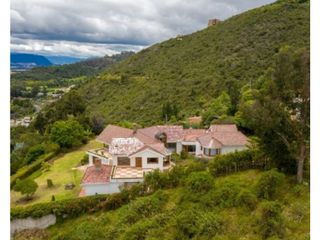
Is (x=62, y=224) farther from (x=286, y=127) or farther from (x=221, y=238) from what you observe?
(x=286, y=127)

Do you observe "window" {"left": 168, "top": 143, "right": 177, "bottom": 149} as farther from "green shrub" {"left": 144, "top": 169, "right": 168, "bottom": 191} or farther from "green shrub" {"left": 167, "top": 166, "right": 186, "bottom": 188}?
"green shrub" {"left": 144, "top": 169, "right": 168, "bottom": 191}

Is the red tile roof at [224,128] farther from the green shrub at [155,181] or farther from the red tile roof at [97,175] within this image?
the green shrub at [155,181]

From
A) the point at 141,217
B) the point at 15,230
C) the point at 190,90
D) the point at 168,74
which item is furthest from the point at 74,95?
the point at 141,217

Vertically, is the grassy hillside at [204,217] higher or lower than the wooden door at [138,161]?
lower

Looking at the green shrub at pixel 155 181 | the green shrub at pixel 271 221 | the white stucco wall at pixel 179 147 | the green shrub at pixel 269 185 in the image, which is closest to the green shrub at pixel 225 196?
the green shrub at pixel 269 185

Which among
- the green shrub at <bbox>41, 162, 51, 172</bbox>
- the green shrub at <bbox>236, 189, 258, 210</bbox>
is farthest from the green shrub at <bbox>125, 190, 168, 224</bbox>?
the green shrub at <bbox>41, 162, 51, 172</bbox>

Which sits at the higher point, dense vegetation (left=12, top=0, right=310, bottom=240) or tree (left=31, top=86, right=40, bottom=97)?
tree (left=31, top=86, right=40, bottom=97)
